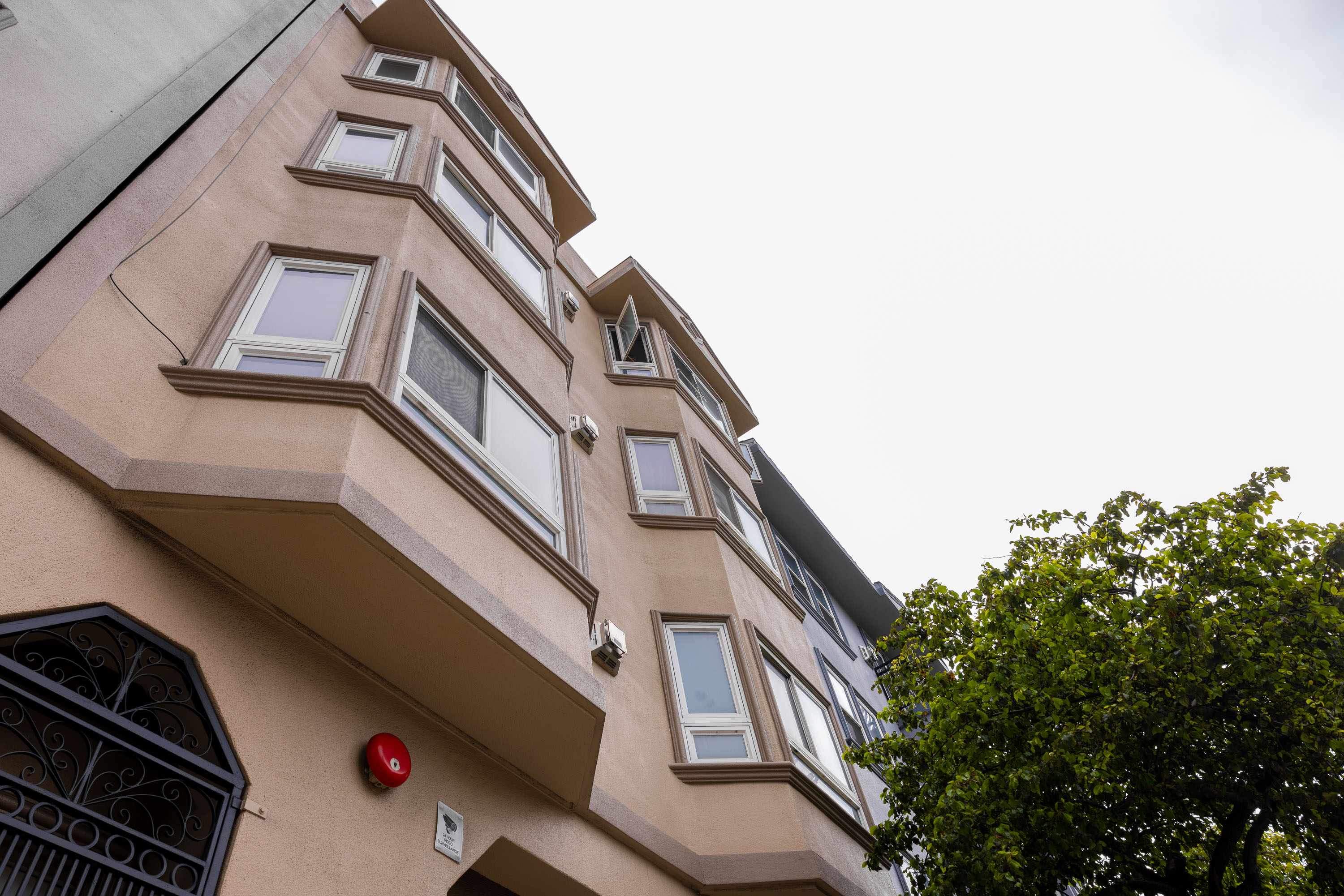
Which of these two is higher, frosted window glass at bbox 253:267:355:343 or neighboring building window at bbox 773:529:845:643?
neighboring building window at bbox 773:529:845:643

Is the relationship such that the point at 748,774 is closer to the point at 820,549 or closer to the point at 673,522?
the point at 673,522

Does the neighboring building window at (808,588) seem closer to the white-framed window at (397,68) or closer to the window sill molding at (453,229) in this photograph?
the window sill molding at (453,229)

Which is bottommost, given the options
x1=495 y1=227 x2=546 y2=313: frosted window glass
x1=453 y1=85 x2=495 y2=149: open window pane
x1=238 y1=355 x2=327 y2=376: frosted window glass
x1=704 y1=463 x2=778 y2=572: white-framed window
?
x1=238 y1=355 x2=327 y2=376: frosted window glass

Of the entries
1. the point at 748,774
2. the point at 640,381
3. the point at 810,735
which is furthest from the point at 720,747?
the point at 640,381

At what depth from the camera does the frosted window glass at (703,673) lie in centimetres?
868

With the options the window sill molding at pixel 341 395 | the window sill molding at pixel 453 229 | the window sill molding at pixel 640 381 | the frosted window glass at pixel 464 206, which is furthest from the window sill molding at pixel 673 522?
the window sill molding at pixel 341 395

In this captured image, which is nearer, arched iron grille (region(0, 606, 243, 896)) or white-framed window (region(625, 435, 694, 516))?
arched iron grille (region(0, 606, 243, 896))

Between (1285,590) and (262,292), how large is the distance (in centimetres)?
898

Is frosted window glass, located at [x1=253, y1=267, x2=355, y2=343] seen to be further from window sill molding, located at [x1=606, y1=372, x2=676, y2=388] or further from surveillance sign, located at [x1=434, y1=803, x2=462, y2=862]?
window sill molding, located at [x1=606, y1=372, x2=676, y2=388]

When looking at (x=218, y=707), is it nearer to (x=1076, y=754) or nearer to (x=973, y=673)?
(x=1076, y=754)

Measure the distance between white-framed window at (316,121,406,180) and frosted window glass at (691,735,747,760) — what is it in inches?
249

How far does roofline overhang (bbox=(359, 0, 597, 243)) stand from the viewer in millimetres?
11812

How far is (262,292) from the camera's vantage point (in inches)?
250

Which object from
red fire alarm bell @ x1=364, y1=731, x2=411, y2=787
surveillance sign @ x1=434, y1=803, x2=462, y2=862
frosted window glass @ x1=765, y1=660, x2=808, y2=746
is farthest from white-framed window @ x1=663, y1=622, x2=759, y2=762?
red fire alarm bell @ x1=364, y1=731, x2=411, y2=787
